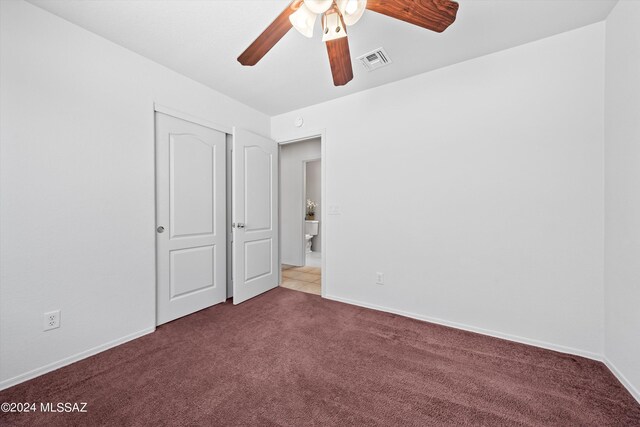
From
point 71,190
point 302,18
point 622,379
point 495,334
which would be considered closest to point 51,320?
point 71,190

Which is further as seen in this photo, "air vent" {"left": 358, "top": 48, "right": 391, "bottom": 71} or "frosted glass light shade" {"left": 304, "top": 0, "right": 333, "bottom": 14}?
"air vent" {"left": 358, "top": 48, "right": 391, "bottom": 71}

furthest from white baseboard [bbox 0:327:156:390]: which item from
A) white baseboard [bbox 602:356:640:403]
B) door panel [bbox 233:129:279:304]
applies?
white baseboard [bbox 602:356:640:403]

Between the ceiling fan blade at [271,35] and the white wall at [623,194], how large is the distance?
2.04 meters

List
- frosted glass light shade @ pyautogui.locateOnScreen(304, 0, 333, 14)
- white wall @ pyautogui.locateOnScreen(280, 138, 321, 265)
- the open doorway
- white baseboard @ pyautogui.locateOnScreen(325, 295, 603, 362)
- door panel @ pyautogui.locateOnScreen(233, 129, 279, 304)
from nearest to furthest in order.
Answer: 1. frosted glass light shade @ pyautogui.locateOnScreen(304, 0, 333, 14)
2. white baseboard @ pyautogui.locateOnScreen(325, 295, 603, 362)
3. door panel @ pyautogui.locateOnScreen(233, 129, 279, 304)
4. the open doorway
5. white wall @ pyautogui.locateOnScreen(280, 138, 321, 265)

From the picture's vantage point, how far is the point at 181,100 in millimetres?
2576

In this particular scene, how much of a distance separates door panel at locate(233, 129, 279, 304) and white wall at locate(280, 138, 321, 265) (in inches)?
53.0

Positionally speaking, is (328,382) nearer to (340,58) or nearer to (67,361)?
(67,361)

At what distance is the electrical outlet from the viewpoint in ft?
5.74

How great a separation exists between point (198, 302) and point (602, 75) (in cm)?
402

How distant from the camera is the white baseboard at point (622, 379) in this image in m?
1.49

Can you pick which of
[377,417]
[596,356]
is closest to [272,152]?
[377,417]

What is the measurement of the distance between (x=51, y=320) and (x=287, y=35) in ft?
8.75

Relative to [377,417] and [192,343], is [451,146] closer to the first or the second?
[377,417]

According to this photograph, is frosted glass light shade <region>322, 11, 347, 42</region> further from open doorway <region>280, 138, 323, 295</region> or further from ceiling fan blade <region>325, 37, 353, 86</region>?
open doorway <region>280, 138, 323, 295</region>
